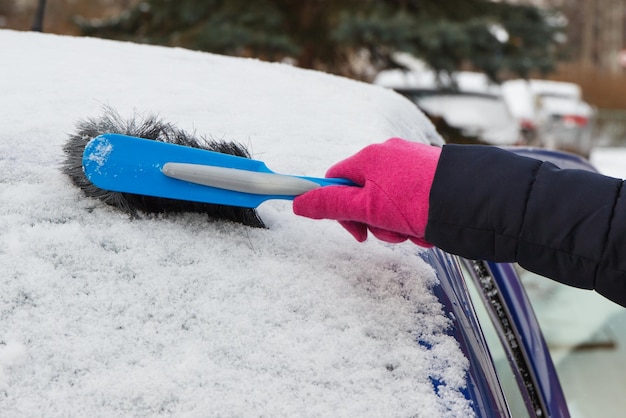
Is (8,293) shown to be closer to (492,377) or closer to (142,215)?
(142,215)

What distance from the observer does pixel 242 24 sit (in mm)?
5141

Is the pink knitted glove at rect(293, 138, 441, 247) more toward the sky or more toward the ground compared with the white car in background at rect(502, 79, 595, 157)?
more toward the sky

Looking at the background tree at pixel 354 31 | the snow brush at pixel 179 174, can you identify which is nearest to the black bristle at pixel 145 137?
the snow brush at pixel 179 174

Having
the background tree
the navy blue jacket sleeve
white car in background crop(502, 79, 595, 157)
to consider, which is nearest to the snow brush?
the navy blue jacket sleeve

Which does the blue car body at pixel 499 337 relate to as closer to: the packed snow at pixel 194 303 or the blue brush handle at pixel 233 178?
the packed snow at pixel 194 303

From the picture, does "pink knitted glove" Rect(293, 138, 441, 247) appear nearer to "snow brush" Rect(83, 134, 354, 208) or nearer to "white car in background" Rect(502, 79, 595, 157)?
"snow brush" Rect(83, 134, 354, 208)

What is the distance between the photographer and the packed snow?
801mm

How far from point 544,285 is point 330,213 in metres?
1.13

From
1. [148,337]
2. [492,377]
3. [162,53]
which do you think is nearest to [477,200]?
[492,377]

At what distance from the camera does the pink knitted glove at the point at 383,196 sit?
1.04 metres

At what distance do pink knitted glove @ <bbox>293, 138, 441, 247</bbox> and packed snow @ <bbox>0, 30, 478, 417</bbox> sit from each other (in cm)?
5

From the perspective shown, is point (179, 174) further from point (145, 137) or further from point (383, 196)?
point (383, 196)

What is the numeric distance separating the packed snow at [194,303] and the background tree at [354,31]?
12.4ft

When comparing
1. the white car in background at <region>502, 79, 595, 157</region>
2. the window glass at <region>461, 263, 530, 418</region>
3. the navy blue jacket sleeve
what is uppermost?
the navy blue jacket sleeve
